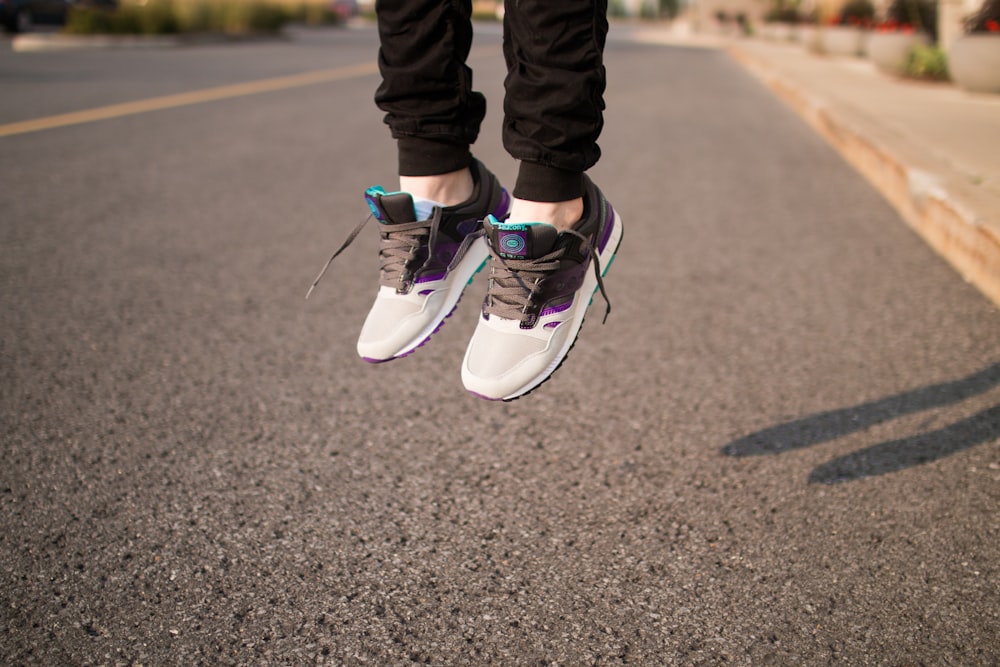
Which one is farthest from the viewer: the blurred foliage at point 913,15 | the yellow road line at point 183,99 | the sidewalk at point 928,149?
the blurred foliage at point 913,15

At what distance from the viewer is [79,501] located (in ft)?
6.12

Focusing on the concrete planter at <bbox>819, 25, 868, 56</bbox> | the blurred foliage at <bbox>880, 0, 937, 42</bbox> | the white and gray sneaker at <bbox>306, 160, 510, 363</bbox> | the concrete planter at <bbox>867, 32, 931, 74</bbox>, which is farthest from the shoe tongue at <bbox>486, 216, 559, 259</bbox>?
the concrete planter at <bbox>819, 25, 868, 56</bbox>

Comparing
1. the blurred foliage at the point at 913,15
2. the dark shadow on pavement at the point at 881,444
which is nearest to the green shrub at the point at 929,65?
the blurred foliage at the point at 913,15

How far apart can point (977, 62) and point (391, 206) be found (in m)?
7.60

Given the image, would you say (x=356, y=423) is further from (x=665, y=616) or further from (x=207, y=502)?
(x=665, y=616)

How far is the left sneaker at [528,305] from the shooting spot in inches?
69.6

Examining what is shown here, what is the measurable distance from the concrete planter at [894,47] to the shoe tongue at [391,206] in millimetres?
10075

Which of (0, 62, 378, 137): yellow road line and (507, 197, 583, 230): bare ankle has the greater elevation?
(507, 197, 583, 230): bare ankle

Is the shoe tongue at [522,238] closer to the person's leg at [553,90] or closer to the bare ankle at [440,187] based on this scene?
the person's leg at [553,90]

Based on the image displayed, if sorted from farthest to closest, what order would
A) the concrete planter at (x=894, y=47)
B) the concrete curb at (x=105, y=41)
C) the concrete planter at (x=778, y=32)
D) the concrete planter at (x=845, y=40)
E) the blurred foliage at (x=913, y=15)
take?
1. the concrete planter at (x=778, y=32)
2. the concrete curb at (x=105, y=41)
3. the concrete planter at (x=845, y=40)
4. the blurred foliage at (x=913, y=15)
5. the concrete planter at (x=894, y=47)

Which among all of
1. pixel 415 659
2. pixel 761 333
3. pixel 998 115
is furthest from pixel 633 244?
pixel 998 115

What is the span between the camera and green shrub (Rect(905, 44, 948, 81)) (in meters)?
9.55

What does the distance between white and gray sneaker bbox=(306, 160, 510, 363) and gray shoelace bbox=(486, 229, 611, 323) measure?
0.17 m

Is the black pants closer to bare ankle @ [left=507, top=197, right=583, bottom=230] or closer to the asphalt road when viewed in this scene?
bare ankle @ [left=507, top=197, right=583, bottom=230]
